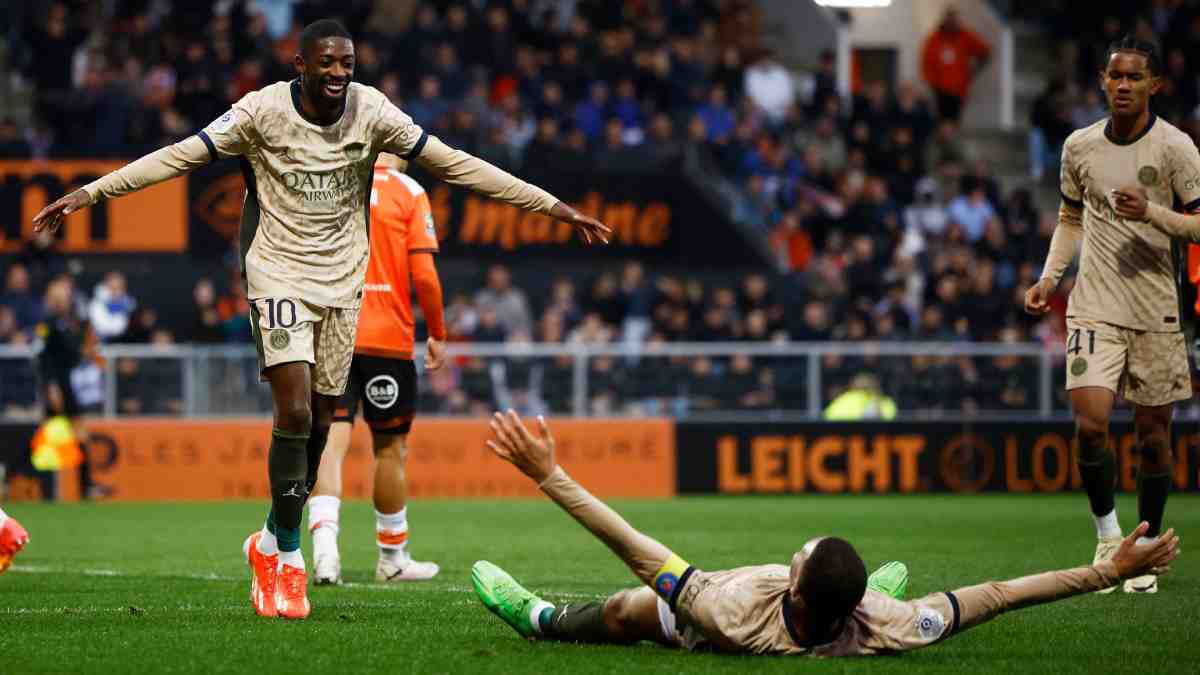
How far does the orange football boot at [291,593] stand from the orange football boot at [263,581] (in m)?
0.06

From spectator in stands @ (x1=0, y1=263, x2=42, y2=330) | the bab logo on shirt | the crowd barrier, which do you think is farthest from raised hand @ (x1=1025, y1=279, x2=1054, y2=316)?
spectator in stands @ (x1=0, y1=263, x2=42, y2=330)

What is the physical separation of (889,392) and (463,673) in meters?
14.6

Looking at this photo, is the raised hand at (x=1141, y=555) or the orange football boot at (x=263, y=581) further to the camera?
the orange football boot at (x=263, y=581)

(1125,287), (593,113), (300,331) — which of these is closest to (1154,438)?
(1125,287)

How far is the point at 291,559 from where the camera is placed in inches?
321

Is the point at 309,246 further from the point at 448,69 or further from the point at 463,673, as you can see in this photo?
the point at 448,69

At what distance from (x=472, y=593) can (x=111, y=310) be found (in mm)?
12636

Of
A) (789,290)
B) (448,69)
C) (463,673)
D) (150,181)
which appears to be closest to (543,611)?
(463,673)

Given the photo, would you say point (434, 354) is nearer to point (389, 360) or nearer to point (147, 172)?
point (389, 360)

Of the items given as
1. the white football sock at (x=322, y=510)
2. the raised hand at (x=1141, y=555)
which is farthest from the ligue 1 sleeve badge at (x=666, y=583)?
the white football sock at (x=322, y=510)

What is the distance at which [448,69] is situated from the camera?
962 inches

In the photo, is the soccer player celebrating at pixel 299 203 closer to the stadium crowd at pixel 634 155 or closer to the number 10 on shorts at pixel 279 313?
the number 10 on shorts at pixel 279 313

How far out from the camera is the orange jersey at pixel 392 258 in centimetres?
1038

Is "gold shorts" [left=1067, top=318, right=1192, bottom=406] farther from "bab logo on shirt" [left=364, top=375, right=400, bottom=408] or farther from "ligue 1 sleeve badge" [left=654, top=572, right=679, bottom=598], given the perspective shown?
"ligue 1 sleeve badge" [left=654, top=572, right=679, bottom=598]
